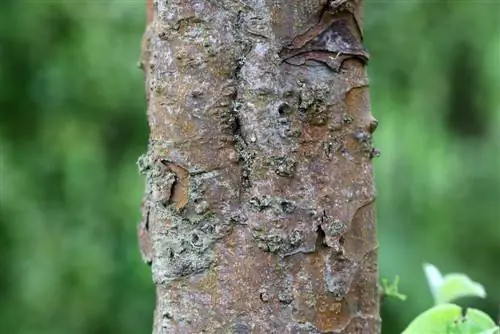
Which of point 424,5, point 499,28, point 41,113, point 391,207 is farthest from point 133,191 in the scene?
point 499,28

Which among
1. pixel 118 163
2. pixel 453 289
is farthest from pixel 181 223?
pixel 118 163

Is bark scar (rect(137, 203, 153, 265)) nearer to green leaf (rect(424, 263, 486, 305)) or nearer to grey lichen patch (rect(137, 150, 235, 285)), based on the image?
grey lichen patch (rect(137, 150, 235, 285))

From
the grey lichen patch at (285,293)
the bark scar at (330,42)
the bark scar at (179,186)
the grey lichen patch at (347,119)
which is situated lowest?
the grey lichen patch at (285,293)

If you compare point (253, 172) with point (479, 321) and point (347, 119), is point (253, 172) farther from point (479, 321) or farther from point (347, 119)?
point (479, 321)

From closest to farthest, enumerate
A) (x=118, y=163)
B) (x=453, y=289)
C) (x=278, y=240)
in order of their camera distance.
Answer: (x=278, y=240), (x=453, y=289), (x=118, y=163)

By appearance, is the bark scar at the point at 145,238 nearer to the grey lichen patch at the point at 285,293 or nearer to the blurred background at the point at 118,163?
the grey lichen patch at the point at 285,293

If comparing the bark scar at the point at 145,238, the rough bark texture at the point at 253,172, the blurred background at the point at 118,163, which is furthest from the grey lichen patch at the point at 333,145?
the blurred background at the point at 118,163

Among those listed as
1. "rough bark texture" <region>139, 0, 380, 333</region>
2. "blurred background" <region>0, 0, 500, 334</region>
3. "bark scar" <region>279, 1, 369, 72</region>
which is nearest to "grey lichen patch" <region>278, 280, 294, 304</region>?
"rough bark texture" <region>139, 0, 380, 333</region>
